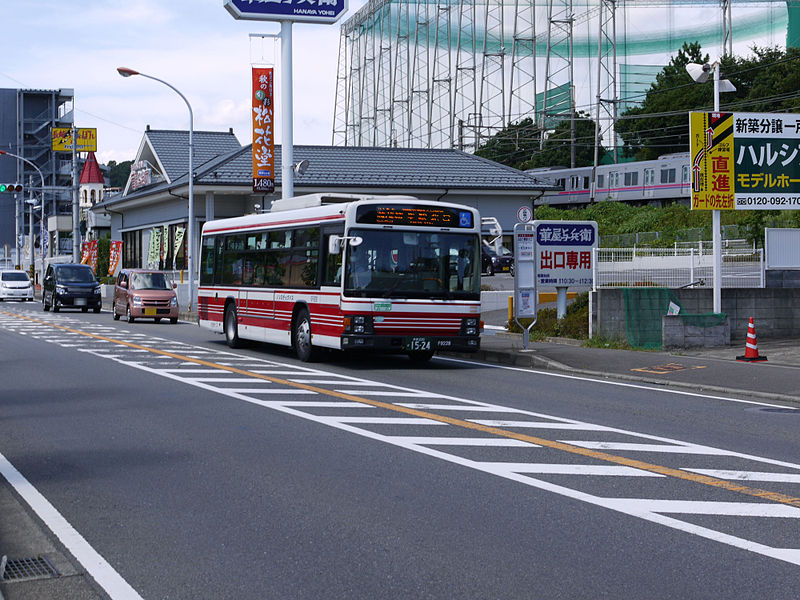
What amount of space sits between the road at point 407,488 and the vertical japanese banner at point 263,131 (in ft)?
71.8

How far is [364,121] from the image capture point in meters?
85.7

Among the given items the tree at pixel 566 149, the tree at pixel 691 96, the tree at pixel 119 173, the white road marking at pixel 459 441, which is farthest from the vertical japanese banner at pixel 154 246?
the tree at pixel 119 173

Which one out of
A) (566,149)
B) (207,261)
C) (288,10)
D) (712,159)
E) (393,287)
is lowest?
(393,287)

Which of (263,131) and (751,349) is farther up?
(263,131)

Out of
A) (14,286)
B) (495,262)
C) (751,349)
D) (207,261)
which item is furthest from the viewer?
(14,286)

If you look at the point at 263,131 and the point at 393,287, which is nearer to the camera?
the point at 393,287

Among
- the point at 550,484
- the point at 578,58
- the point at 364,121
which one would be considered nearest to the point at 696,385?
the point at 550,484

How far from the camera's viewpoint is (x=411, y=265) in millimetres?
17562

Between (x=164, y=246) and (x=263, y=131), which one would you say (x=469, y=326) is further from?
(x=164, y=246)

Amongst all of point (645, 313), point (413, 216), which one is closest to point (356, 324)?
point (413, 216)

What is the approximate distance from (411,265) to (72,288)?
2759cm

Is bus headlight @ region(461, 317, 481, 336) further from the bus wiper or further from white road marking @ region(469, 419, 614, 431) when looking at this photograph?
white road marking @ region(469, 419, 614, 431)

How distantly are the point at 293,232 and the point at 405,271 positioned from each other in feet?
10.3

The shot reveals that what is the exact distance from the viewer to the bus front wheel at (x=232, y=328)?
73.8ft
